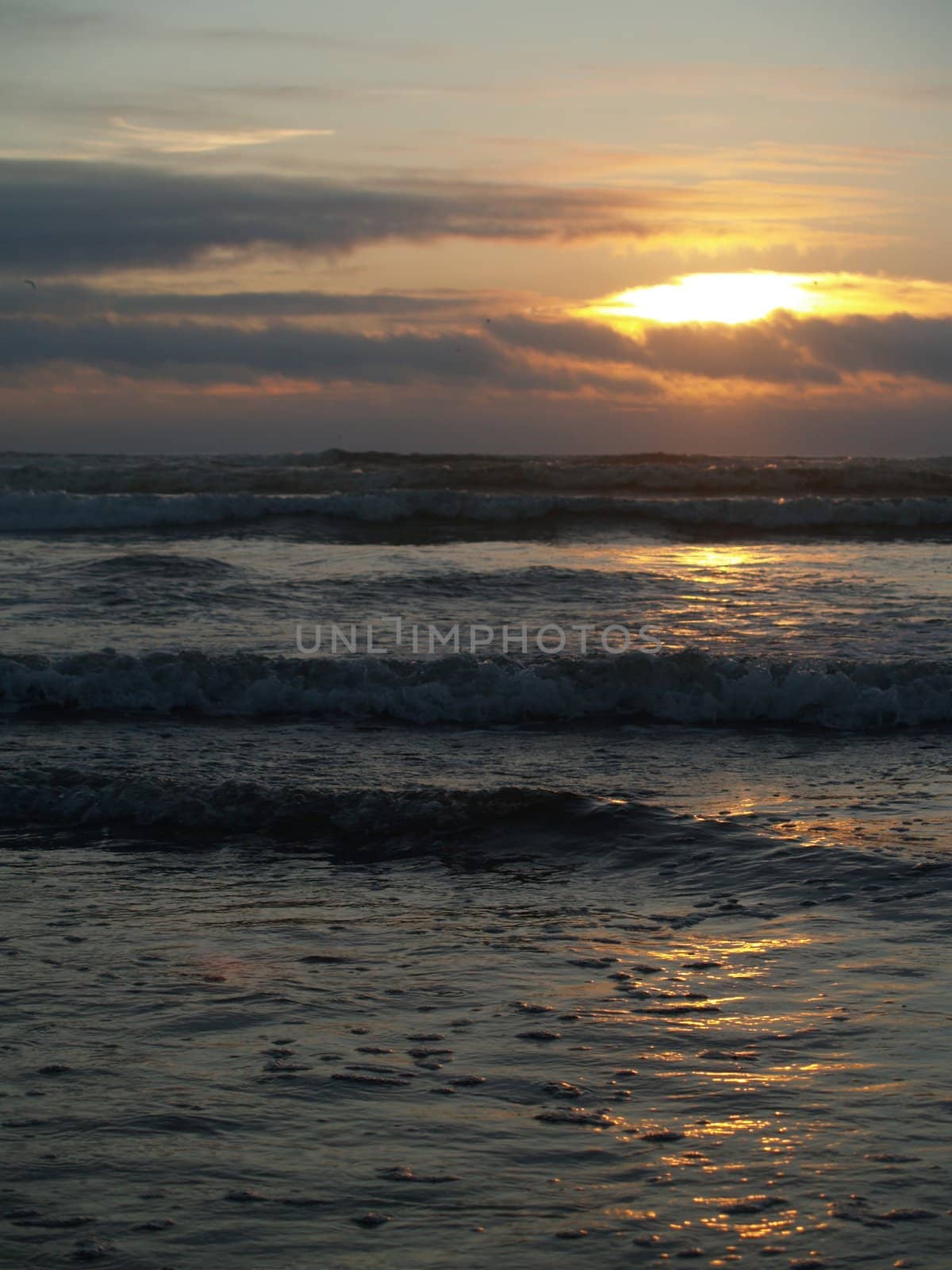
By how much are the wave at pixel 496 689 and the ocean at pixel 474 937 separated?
0.11ft

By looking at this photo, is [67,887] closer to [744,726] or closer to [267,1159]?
[267,1159]

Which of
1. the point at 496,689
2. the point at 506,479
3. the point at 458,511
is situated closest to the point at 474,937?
the point at 496,689

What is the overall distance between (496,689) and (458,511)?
1515 centimetres

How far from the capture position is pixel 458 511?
24.4 metres

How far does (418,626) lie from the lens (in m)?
12.3

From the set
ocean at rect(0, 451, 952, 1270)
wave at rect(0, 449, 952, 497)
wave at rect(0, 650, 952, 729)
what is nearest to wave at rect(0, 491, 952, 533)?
wave at rect(0, 449, 952, 497)

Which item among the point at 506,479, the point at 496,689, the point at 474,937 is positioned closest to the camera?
the point at 474,937

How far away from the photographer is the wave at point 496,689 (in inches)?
364

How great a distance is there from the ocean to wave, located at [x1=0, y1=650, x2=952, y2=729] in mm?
33

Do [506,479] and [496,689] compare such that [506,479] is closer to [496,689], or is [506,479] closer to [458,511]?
[458,511]

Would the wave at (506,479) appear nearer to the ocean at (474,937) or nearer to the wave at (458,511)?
the wave at (458,511)

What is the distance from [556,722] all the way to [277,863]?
148 inches

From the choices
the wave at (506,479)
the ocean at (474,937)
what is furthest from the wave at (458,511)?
the ocean at (474,937)

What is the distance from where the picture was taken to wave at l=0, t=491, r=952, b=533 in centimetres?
2300
